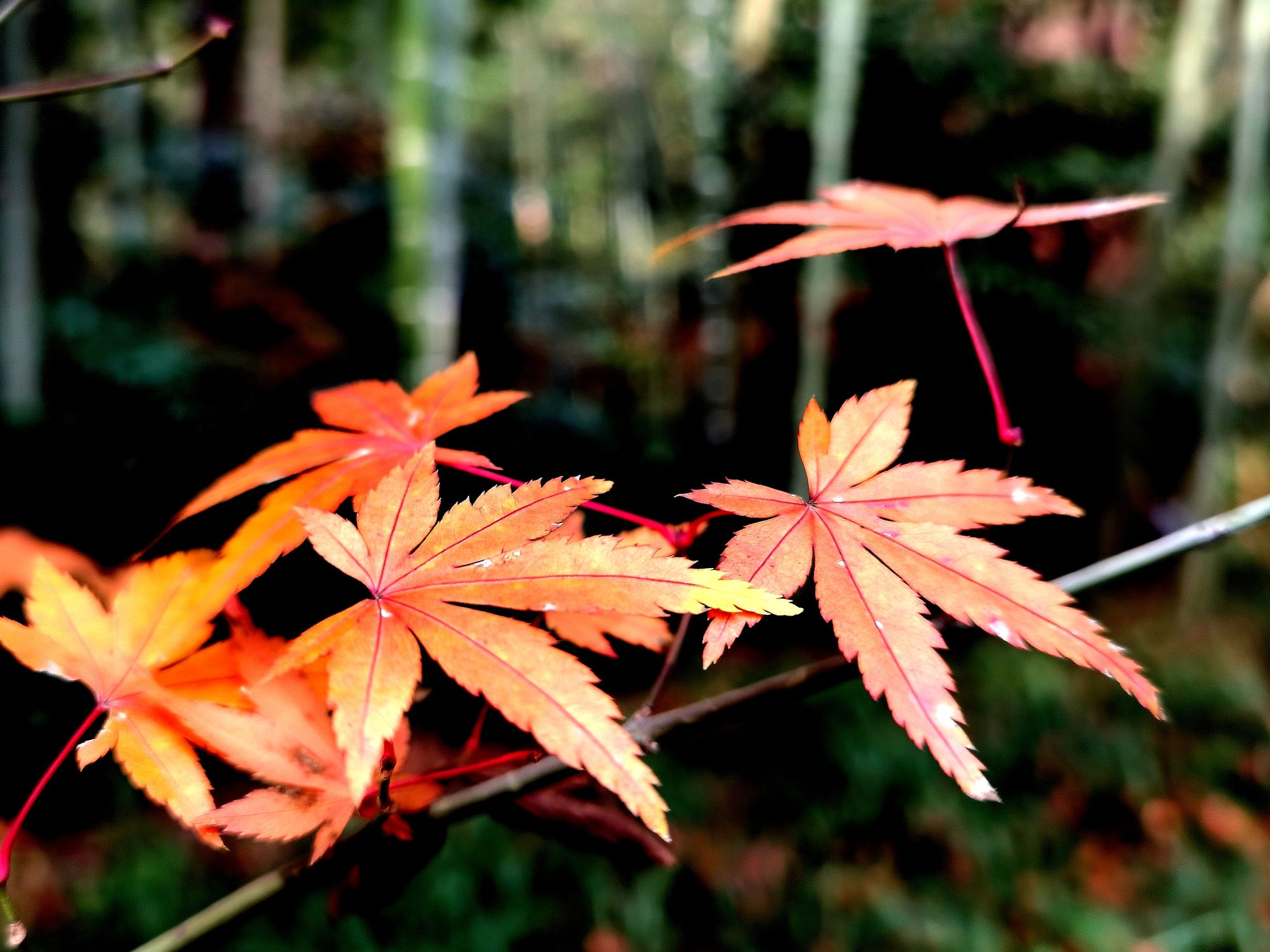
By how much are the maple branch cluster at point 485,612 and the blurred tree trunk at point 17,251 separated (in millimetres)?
4289

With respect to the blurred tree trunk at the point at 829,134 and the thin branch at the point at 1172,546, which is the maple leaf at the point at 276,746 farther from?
the blurred tree trunk at the point at 829,134

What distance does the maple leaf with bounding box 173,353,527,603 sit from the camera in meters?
0.38

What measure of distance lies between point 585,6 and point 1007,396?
31.4ft

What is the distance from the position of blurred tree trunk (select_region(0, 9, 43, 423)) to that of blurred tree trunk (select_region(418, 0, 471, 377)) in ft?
8.09

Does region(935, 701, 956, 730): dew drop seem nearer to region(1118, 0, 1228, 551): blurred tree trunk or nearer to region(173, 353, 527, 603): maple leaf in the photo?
region(173, 353, 527, 603): maple leaf

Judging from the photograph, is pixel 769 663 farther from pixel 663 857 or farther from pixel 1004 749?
pixel 663 857

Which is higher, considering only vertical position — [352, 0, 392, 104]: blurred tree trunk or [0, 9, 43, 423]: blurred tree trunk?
[352, 0, 392, 104]: blurred tree trunk

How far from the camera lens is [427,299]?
2.64 m

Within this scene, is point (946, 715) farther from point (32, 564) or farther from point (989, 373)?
point (32, 564)

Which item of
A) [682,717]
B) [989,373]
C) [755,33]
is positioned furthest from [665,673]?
[755,33]

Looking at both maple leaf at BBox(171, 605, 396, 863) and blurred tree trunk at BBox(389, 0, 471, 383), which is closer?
maple leaf at BBox(171, 605, 396, 863)

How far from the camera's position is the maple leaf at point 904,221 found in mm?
432

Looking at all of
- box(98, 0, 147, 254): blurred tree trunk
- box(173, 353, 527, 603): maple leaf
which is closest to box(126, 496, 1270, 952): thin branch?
box(173, 353, 527, 603): maple leaf

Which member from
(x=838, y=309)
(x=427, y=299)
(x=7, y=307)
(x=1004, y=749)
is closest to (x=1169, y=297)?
(x=838, y=309)
